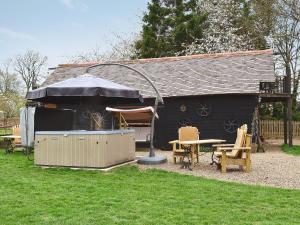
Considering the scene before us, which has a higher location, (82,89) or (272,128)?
(82,89)

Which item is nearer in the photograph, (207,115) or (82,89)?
(82,89)

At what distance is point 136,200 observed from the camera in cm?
681

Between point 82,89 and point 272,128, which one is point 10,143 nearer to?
point 82,89

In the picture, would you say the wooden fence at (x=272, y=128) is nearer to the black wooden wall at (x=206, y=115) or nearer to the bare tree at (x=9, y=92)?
the black wooden wall at (x=206, y=115)

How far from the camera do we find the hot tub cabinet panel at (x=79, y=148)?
1044cm

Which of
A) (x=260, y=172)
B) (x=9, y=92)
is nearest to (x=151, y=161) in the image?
(x=260, y=172)

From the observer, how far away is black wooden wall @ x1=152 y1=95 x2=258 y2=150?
17.8 meters

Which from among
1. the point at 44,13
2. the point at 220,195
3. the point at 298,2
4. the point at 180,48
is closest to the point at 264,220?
the point at 220,195

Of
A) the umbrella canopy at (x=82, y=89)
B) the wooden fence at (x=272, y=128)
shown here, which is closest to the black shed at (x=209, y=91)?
the umbrella canopy at (x=82, y=89)

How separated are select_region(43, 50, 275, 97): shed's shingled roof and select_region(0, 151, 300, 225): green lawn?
9.20 m

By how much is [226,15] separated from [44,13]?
65.1 ft

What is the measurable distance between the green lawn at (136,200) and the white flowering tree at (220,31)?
22.8 meters

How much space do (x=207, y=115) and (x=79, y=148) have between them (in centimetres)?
887

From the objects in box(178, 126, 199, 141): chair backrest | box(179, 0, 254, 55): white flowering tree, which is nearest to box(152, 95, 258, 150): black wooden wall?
box(178, 126, 199, 141): chair backrest
